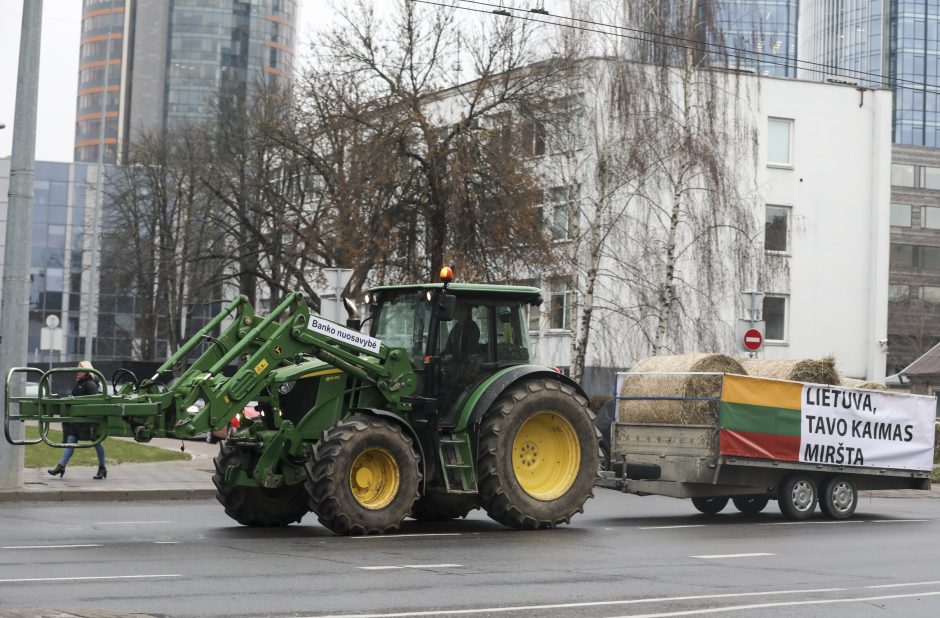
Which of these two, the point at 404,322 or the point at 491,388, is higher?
the point at 404,322

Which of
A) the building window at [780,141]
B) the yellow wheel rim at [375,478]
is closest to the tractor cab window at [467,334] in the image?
the yellow wheel rim at [375,478]

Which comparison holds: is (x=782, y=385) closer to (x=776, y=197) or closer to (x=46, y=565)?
(x=46, y=565)

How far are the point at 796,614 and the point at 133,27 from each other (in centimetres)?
14977

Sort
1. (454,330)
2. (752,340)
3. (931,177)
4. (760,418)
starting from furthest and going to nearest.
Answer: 1. (931,177)
2. (752,340)
3. (760,418)
4. (454,330)

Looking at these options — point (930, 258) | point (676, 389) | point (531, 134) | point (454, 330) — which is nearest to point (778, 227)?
point (531, 134)

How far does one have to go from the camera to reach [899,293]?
9294cm

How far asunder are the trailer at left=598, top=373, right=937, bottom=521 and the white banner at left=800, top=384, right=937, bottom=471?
14 mm

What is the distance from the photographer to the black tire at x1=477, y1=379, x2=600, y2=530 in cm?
1543

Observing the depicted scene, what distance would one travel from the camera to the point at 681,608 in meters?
9.90

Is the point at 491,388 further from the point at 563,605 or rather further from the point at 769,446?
the point at 563,605

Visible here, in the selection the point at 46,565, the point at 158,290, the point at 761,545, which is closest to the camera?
the point at 46,565

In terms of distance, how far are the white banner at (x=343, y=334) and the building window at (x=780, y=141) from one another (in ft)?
125

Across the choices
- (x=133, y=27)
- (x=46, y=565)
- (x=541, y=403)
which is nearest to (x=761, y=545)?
(x=541, y=403)

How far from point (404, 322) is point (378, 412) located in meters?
1.63
